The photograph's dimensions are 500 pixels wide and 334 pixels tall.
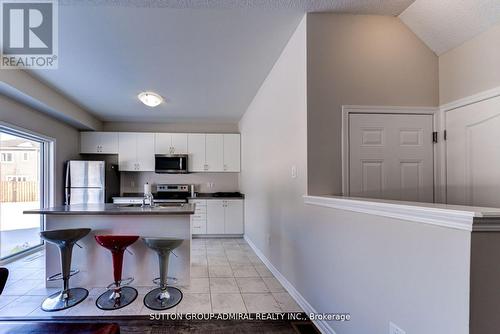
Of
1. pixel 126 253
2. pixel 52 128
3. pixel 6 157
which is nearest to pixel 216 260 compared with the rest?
pixel 126 253

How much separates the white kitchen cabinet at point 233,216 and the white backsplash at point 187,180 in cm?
71

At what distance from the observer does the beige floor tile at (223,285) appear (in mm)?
3043

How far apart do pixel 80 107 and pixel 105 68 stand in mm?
2179

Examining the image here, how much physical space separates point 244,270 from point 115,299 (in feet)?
5.12

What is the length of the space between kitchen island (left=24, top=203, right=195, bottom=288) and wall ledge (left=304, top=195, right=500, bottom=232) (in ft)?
6.21

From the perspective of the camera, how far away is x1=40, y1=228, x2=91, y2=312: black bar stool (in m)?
2.65

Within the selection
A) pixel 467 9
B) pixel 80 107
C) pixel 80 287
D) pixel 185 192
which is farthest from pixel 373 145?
pixel 80 107

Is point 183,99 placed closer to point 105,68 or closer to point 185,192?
point 105,68

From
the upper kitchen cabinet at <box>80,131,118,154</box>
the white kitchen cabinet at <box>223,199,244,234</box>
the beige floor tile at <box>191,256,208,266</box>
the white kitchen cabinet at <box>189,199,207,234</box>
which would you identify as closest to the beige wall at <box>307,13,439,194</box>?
the beige floor tile at <box>191,256,208,266</box>

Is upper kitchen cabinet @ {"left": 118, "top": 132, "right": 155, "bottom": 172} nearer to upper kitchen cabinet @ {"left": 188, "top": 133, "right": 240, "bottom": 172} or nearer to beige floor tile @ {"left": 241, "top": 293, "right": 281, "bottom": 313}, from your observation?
upper kitchen cabinet @ {"left": 188, "top": 133, "right": 240, "bottom": 172}

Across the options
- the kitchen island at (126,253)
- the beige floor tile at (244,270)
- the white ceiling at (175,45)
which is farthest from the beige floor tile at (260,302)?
the white ceiling at (175,45)

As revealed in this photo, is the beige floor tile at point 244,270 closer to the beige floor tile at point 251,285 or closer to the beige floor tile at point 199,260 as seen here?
the beige floor tile at point 251,285

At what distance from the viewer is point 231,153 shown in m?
6.15

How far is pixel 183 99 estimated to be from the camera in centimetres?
462
